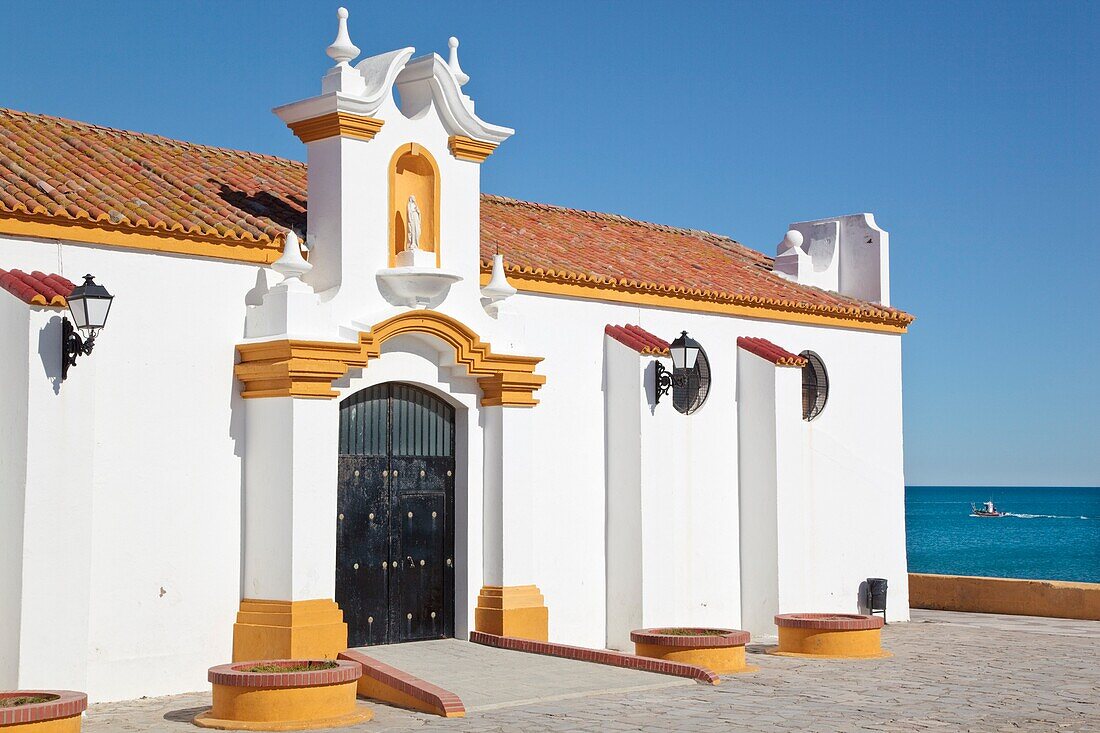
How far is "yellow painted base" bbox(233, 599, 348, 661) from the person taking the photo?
12406 mm

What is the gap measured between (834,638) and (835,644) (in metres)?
0.07

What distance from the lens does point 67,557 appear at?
1109cm

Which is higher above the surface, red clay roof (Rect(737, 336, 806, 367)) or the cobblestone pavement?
red clay roof (Rect(737, 336, 806, 367))

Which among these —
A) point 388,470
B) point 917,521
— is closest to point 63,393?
point 388,470

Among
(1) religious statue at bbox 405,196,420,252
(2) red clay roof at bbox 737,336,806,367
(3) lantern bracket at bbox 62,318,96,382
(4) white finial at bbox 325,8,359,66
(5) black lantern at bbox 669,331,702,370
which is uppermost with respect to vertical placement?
(4) white finial at bbox 325,8,359,66

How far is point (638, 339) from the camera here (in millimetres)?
16047

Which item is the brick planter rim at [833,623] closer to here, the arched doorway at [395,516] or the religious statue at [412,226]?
the arched doorway at [395,516]

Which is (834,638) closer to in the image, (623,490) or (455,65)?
(623,490)

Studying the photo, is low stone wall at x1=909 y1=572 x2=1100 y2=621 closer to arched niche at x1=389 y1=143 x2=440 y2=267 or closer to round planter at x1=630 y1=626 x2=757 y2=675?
round planter at x1=630 y1=626 x2=757 y2=675

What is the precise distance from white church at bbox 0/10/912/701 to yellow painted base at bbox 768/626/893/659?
1.81 m

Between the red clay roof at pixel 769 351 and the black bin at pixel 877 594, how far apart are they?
3.40 m

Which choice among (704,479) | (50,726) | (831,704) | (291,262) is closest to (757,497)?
(704,479)

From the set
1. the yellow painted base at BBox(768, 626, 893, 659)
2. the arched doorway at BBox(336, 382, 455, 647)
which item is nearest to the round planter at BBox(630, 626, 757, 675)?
the yellow painted base at BBox(768, 626, 893, 659)

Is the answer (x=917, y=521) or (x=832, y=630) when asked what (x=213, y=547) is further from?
(x=917, y=521)
